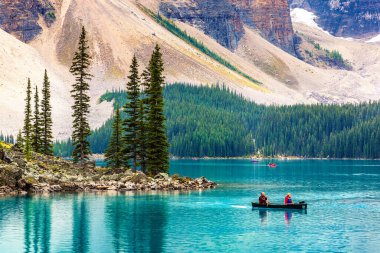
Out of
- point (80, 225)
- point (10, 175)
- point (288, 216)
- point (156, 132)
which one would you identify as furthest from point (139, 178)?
point (80, 225)

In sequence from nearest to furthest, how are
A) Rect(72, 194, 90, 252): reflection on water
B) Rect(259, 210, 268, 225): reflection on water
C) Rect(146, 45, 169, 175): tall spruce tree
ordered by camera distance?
Rect(72, 194, 90, 252): reflection on water < Rect(259, 210, 268, 225): reflection on water < Rect(146, 45, 169, 175): tall spruce tree

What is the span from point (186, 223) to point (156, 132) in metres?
51.6

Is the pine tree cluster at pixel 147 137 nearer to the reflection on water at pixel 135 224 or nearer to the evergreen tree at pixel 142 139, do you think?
the evergreen tree at pixel 142 139

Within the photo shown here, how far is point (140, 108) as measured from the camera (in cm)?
14262

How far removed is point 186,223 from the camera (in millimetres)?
91312

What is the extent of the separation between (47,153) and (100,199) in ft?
164

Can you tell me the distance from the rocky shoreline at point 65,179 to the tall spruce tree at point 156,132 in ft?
12.5

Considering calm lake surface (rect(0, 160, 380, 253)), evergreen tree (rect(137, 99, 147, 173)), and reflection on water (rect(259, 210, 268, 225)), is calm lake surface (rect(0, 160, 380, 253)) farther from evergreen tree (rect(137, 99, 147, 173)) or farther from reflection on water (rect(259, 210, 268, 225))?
evergreen tree (rect(137, 99, 147, 173))

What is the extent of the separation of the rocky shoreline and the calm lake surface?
18.8ft

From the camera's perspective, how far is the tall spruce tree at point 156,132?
14050 cm

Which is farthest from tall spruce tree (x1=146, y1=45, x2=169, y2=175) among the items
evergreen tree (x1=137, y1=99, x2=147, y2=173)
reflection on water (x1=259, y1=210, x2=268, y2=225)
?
reflection on water (x1=259, y1=210, x2=268, y2=225)

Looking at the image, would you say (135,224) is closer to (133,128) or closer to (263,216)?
(263,216)

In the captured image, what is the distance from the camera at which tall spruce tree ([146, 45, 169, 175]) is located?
140500 mm

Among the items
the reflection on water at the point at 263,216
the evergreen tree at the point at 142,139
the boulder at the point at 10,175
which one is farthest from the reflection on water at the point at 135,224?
the evergreen tree at the point at 142,139
